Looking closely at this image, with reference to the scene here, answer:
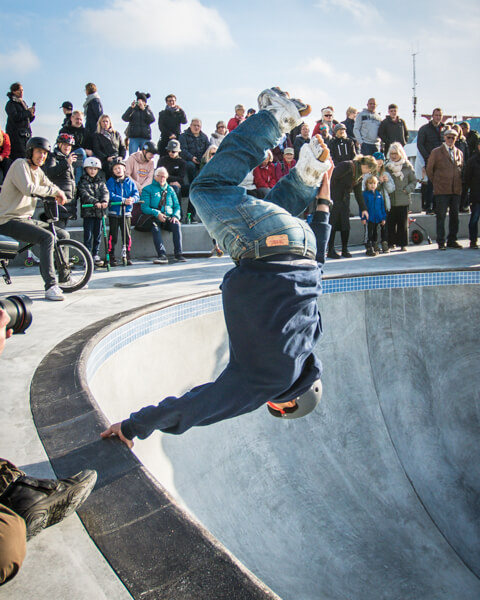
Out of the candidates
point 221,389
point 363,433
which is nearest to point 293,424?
point 363,433

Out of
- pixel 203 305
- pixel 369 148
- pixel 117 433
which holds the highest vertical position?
pixel 369 148

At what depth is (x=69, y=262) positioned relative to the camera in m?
6.40

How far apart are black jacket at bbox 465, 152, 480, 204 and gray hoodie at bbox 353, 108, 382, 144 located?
269 cm

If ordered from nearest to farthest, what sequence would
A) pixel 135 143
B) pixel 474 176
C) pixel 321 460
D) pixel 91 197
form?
pixel 321 460 → pixel 91 197 → pixel 474 176 → pixel 135 143

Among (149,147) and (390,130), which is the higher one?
(390,130)

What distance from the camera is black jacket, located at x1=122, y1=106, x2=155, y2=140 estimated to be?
415 inches

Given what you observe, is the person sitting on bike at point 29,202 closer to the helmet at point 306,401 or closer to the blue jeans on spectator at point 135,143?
the helmet at point 306,401

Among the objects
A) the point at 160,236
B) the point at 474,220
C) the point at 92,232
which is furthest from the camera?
the point at 474,220

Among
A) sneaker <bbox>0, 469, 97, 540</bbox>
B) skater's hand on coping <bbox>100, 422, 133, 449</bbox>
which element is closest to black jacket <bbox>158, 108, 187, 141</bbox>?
skater's hand on coping <bbox>100, 422, 133, 449</bbox>

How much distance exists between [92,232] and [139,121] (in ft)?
11.2

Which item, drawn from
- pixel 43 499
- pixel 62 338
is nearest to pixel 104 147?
pixel 62 338

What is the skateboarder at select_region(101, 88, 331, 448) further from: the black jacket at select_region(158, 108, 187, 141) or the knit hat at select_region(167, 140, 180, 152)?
the black jacket at select_region(158, 108, 187, 141)

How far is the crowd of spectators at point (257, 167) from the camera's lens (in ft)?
29.0

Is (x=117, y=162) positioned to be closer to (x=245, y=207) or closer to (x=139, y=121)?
(x=139, y=121)
